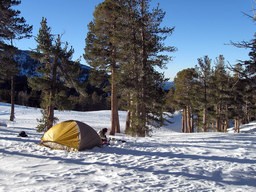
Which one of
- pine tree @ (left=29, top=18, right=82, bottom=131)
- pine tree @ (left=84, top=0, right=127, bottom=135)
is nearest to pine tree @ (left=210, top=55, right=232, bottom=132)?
pine tree @ (left=84, top=0, right=127, bottom=135)

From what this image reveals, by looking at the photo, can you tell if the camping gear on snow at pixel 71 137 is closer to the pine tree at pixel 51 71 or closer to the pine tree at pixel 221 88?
the pine tree at pixel 51 71

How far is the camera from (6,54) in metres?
17.8

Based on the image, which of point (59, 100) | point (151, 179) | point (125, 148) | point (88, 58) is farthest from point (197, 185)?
point (88, 58)

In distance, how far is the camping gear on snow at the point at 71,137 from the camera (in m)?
11.4

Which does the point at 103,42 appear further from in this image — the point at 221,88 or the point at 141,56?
the point at 221,88

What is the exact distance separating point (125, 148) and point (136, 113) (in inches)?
252

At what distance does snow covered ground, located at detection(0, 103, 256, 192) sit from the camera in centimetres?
675

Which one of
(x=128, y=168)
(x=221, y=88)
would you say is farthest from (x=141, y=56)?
(x=221, y=88)

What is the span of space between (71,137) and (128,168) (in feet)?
13.1

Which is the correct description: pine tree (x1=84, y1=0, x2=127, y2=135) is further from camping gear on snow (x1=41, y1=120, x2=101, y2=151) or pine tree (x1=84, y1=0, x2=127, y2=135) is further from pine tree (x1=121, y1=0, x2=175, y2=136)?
camping gear on snow (x1=41, y1=120, x2=101, y2=151)

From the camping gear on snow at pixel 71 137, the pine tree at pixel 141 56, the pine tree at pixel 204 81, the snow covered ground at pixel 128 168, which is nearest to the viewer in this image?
the snow covered ground at pixel 128 168

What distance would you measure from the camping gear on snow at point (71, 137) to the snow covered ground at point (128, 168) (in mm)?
367

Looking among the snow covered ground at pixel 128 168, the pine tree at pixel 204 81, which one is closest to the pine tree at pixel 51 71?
the snow covered ground at pixel 128 168

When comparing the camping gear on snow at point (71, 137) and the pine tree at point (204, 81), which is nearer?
the camping gear on snow at point (71, 137)
